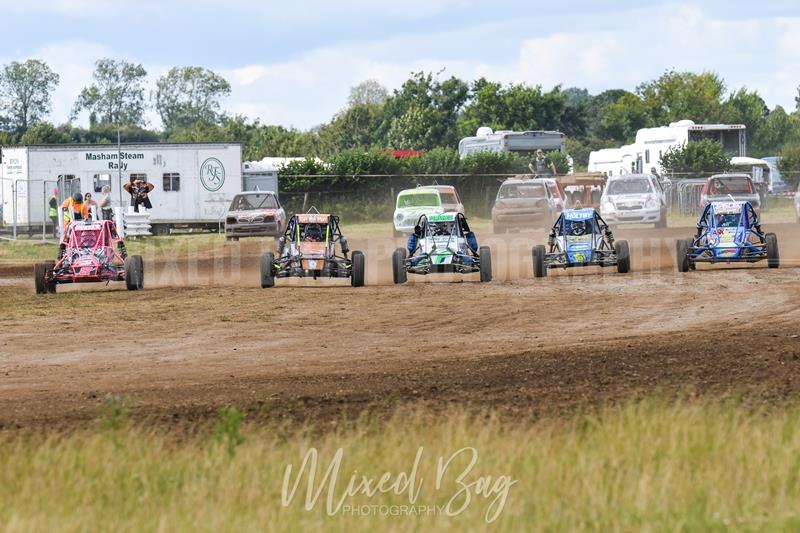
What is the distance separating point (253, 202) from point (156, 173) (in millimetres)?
7010

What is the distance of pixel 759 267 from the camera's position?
948 inches

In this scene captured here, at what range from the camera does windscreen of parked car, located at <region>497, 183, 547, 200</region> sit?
36906 millimetres

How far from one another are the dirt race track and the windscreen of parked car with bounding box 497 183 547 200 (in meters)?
11.2

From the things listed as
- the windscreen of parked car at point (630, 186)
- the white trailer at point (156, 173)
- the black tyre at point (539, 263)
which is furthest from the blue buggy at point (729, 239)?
the white trailer at point (156, 173)

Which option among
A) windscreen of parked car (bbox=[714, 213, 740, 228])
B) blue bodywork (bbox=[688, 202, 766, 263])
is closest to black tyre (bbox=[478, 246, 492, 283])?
blue bodywork (bbox=[688, 202, 766, 263])

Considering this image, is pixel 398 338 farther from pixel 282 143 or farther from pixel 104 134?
pixel 104 134

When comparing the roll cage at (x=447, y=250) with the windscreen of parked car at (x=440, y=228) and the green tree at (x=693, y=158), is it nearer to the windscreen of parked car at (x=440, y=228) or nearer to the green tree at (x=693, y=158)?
the windscreen of parked car at (x=440, y=228)

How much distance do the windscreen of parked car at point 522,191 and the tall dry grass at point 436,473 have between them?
27.3 metres

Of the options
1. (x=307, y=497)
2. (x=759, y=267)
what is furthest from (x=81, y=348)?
(x=759, y=267)

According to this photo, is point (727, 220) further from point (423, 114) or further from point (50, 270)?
point (423, 114)

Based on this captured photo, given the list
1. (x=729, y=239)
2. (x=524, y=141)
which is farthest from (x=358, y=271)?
(x=524, y=141)

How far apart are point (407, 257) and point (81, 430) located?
1365cm

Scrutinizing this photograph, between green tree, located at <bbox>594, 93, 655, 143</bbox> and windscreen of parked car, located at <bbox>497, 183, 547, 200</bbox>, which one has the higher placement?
green tree, located at <bbox>594, 93, 655, 143</bbox>

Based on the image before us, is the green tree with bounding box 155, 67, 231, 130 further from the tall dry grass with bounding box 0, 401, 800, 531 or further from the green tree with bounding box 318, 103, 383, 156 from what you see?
the tall dry grass with bounding box 0, 401, 800, 531
